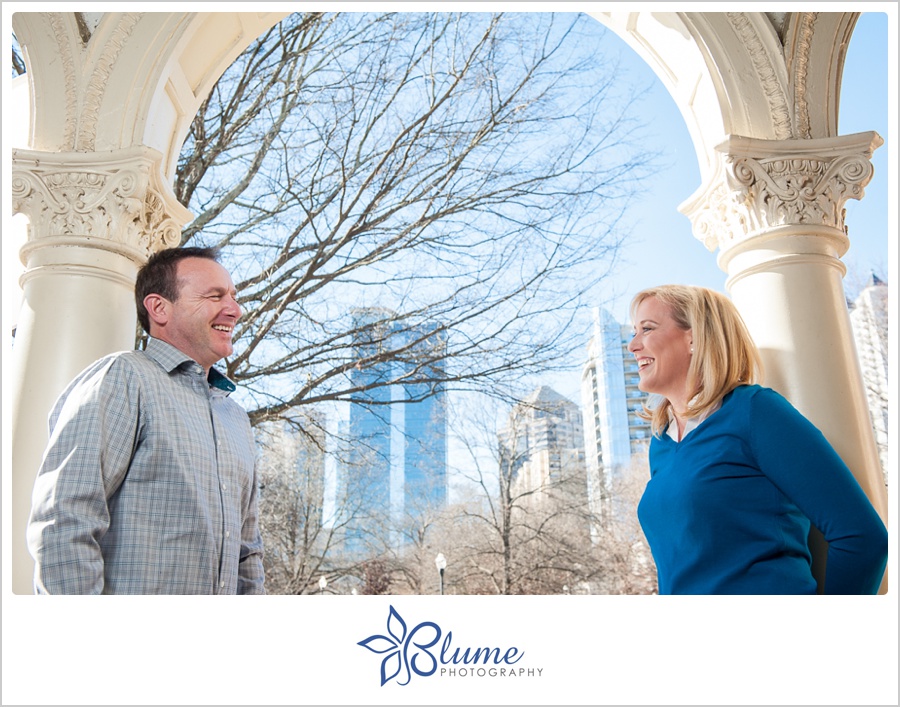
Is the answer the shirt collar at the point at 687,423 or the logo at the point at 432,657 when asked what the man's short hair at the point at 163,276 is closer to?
the logo at the point at 432,657

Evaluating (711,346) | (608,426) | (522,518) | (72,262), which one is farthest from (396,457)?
(711,346)

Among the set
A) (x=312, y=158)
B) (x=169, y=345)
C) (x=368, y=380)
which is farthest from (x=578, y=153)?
(x=169, y=345)

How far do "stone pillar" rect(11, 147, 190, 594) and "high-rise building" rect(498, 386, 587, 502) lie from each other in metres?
4.66

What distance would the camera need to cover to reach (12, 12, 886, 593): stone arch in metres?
1.98

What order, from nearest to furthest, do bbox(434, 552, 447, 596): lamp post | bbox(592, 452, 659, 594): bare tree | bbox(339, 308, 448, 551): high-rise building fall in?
bbox(339, 308, 448, 551): high-rise building, bbox(434, 552, 447, 596): lamp post, bbox(592, 452, 659, 594): bare tree

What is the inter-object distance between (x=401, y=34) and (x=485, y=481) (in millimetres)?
3813

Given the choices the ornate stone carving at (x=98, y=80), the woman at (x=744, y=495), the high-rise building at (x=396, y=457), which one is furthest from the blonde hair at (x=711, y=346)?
the high-rise building at (x=396, y=457)

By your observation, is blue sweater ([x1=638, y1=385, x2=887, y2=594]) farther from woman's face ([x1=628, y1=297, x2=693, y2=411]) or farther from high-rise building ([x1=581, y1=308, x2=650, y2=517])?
high-rise building ([x1=581, y1=308, x2=650, y2=517])

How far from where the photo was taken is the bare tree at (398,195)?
16.9ft

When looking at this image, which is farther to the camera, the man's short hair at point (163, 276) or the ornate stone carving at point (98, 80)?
the ornate stone carving at point (98, 80)

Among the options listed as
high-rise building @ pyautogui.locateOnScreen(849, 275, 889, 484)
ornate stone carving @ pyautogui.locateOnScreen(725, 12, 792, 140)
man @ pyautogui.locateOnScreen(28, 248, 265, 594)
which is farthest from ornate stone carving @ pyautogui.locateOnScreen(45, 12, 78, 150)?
high-rise building @ pyautogui.locateOnScreen(849, 275, 889, 484)

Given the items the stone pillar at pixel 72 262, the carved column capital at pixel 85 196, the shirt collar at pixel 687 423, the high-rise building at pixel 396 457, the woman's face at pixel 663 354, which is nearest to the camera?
the shirt collar at pixel 687 423

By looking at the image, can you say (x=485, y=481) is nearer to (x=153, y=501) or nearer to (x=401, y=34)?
(x=401, y=34)

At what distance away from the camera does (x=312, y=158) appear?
579 cm
